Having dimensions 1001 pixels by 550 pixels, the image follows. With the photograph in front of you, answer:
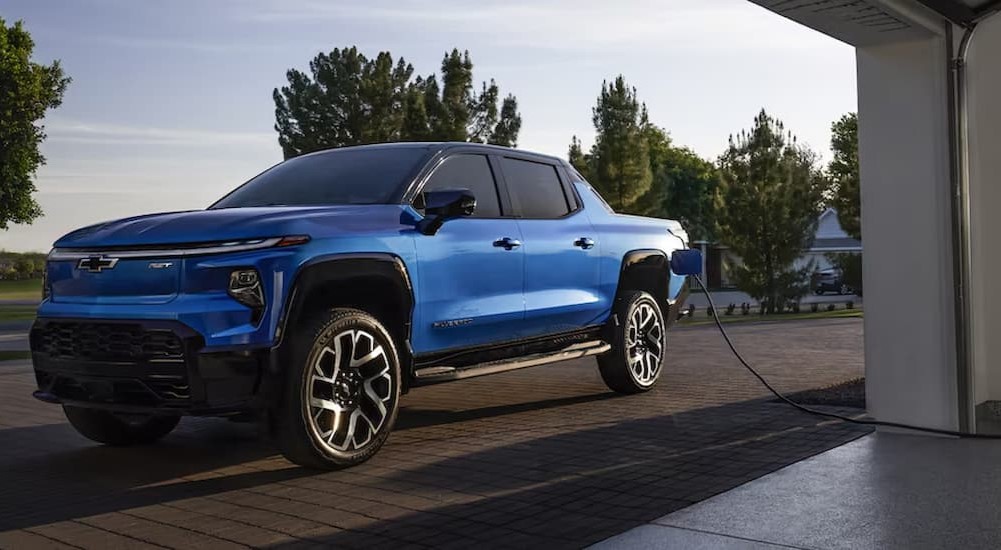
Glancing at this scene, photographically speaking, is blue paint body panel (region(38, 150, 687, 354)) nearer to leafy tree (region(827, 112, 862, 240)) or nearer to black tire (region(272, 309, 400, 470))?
black tire (region(272, 309, 400, 470))

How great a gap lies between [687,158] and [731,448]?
301 feet

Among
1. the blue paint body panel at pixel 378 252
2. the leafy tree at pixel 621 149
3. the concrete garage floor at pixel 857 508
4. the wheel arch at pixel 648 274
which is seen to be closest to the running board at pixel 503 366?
the blue paint body panel at pixel 378 252

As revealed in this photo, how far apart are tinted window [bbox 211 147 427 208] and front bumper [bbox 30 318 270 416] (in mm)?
1520

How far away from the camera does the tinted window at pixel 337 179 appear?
6.54 meters

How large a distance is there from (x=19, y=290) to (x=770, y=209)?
141ft

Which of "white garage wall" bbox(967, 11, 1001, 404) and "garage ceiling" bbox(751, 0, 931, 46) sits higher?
"garage ceiling" bbox(751, 0, 931, 46)

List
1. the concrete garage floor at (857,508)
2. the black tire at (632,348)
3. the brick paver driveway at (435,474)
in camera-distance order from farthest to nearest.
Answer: the black tire at (632,348) < the brick paver driveway at (435,474) < the concrete garage floor at (857,508)

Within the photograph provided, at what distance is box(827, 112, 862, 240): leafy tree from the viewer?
3922 centimetres

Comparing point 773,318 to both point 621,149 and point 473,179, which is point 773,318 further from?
point 473,179

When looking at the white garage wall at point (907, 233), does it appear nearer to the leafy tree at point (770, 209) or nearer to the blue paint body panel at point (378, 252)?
the blue paint body panel at point (378, 252)

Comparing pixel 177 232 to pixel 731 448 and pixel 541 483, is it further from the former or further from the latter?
pixel 731 448

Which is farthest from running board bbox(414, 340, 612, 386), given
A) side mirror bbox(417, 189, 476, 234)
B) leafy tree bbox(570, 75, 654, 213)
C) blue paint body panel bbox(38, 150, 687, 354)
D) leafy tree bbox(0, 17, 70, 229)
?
leafy tree bbox(0, 17, 70, 229)

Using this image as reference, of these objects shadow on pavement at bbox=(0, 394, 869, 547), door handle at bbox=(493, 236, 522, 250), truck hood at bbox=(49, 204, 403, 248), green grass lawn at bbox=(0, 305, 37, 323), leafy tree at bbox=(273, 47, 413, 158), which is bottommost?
shadow on pavement at bbox=(0, 394, 869, 547)

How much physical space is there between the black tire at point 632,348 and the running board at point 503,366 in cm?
20
